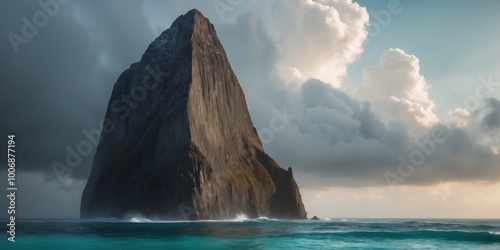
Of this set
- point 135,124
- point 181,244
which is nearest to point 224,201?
point 135,124

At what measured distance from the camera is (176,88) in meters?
154

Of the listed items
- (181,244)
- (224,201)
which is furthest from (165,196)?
(181,244)

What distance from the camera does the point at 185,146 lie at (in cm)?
12744

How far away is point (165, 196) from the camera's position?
12238 centimetres

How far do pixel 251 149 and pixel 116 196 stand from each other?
2144 inches

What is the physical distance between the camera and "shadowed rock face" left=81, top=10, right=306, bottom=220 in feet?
406

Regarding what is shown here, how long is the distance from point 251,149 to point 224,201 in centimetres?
4046

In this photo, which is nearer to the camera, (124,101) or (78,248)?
(78,248)

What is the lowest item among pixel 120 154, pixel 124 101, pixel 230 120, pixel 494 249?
pixel 494 249

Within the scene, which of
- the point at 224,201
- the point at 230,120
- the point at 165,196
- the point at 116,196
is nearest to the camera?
the point at 165,196

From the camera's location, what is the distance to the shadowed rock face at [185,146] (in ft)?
406

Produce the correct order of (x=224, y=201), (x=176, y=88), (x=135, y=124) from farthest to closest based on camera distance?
(x=135, y=124) → (x=176, y=88) → (x=224, y=201)

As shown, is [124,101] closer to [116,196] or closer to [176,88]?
[176,88]

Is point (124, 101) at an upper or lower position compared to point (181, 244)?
upper
